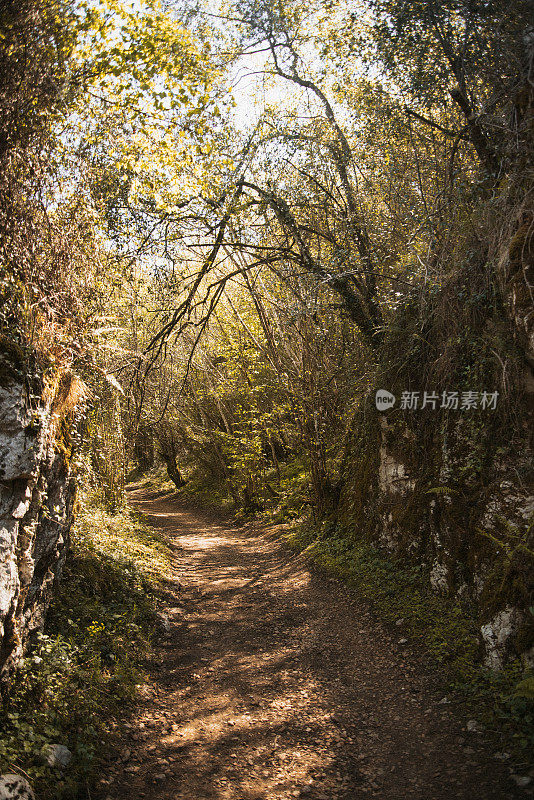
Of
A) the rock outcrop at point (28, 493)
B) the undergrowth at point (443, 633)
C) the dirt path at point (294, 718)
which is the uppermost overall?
the rock outcrop at point (28, 493)

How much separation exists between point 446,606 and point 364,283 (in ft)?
16.5

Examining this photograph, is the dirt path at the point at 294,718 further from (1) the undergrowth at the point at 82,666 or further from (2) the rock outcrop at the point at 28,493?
(2) the rock outcrop at the point at 28,493

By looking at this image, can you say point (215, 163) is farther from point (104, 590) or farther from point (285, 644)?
point (285, 644)

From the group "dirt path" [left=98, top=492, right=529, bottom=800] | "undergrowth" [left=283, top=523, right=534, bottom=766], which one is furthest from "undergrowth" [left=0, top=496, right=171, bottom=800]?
"undergrowth" [left=283, top=523, right=534, bottom=766]

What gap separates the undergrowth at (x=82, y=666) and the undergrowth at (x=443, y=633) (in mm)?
2713

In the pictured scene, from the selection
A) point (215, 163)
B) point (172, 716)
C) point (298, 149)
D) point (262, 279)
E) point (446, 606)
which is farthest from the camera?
point (262, 279)

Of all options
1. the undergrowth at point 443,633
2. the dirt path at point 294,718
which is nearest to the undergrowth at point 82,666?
the dirt path at point 294,718

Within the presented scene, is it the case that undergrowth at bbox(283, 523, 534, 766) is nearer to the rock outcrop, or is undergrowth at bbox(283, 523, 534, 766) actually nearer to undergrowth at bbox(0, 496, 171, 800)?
undergrowth at bbox(0, 496, 171, 800)

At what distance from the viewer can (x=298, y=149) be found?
841cm

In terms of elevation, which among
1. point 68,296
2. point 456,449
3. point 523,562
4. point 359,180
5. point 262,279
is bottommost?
point 523,562

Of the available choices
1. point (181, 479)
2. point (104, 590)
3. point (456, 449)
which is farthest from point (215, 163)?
point (181, 479)

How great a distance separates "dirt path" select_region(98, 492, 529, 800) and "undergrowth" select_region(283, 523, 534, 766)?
16 centimetres

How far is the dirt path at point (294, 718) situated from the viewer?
3.27 m

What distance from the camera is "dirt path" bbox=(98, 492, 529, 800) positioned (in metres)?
3.27
